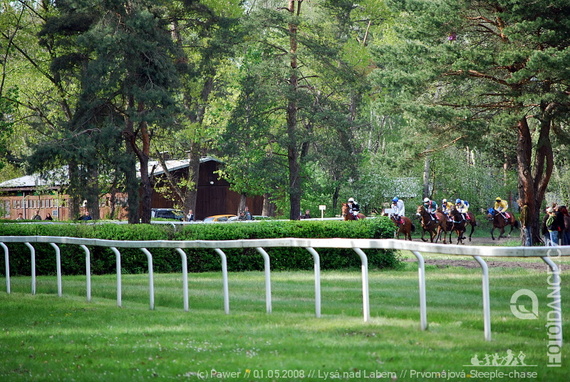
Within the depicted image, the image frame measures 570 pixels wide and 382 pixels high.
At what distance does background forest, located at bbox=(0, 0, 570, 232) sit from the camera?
2911 cm

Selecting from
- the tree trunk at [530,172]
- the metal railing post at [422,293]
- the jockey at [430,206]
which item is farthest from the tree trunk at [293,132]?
the metal railing post at [422,293]

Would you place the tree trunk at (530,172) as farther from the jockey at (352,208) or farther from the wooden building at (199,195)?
the wooden building at (199,195)

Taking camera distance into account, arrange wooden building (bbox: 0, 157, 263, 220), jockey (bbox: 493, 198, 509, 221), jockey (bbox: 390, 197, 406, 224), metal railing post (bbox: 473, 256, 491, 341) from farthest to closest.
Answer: wooden building (bbox: 0, 157, 263, 220) → jockey (bbox: 493, 198, 509, 221) → jockey (bbox: 390, 197, 406, 224) → metal railing post (bbox: 473, 256, 491, 341)

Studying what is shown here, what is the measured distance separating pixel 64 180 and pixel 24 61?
965 cm

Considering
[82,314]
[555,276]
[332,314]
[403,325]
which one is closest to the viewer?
[555,276]

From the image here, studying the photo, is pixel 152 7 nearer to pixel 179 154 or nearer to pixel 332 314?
pixel 179 154

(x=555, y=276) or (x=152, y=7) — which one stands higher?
(x=152, y=7)

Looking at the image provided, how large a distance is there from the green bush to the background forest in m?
9.18

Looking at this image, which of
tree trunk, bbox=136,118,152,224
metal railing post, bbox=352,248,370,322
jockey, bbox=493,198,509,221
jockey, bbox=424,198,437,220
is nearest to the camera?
metal railing post, bbox=352,248,370,322

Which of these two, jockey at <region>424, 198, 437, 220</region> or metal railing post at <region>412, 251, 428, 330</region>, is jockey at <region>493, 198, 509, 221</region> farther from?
metal railing post at <region>412, 251, 428, 330</region>

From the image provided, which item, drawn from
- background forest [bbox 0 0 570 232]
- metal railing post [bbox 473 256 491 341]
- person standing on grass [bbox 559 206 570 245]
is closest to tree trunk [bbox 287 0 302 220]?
background forest [bbox 0 0 570 232]

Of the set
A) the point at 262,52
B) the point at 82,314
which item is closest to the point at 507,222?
the point at 262,52

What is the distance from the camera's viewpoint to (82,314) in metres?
11.3

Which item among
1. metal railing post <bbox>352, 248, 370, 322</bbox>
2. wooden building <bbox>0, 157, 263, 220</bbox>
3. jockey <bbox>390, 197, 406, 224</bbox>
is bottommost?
metal railing post <bbox>352, 248, 370, 322</bbox>
